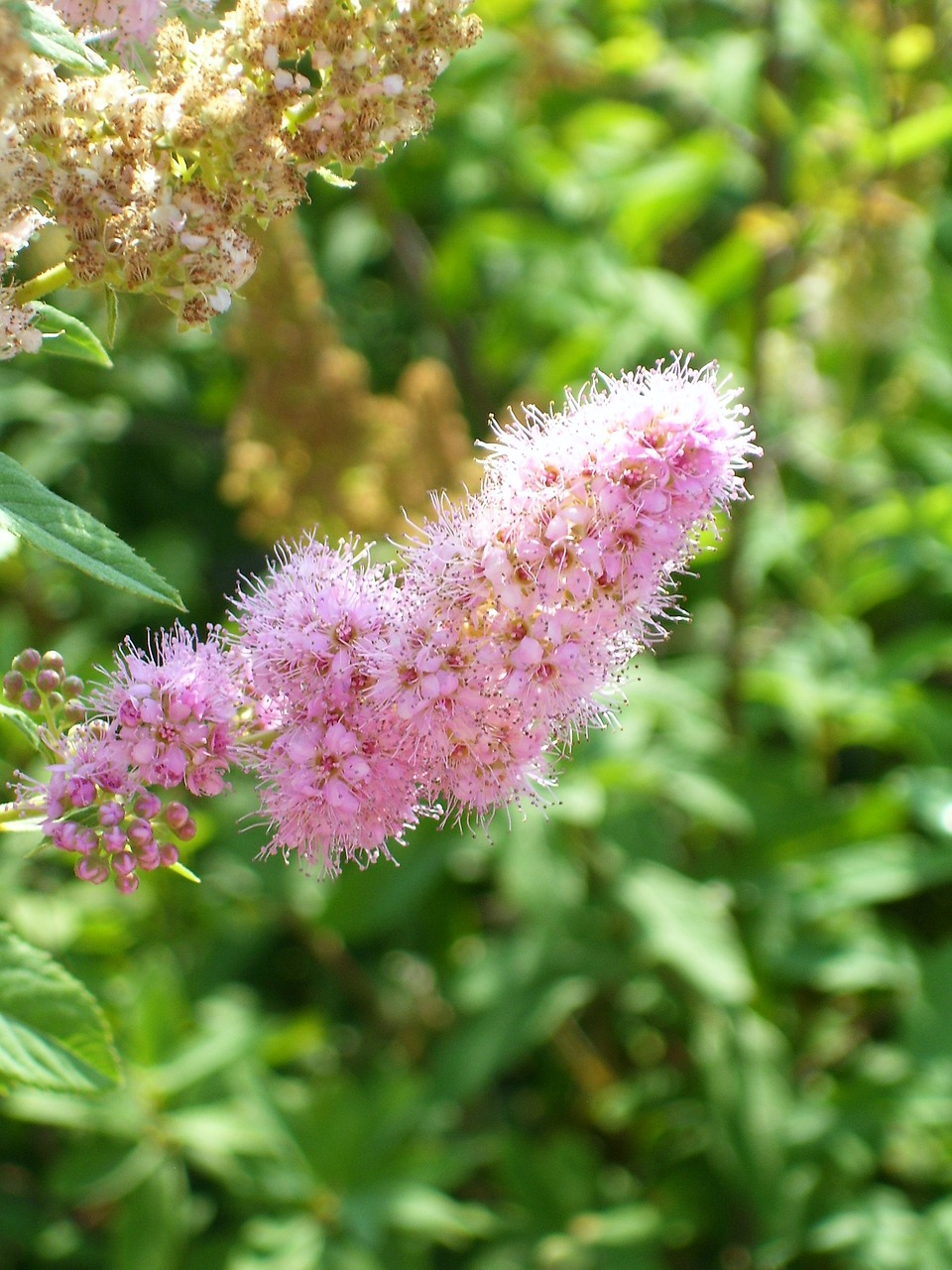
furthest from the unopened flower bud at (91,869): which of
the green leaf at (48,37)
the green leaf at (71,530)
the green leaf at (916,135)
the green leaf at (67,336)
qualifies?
the green leaf at (916,135)

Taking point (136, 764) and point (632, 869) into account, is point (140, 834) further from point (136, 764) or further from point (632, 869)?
point (632, 869)

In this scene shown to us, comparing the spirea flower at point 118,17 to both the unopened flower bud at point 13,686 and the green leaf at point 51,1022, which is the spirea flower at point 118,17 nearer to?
the unopened flower bud at point 13,686

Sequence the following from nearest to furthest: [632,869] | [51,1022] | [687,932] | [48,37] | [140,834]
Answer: [48,37], [140,834], [51,1022], [687,932], [632,869]

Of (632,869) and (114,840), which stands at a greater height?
(632,869)

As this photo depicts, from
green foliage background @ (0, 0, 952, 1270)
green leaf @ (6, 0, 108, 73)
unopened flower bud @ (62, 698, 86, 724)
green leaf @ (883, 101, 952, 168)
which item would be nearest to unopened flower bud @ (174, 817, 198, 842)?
unopened flower bud @ (62, 698, 86, 724)

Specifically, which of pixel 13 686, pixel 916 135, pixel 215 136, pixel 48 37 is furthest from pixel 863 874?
pixel 48 37

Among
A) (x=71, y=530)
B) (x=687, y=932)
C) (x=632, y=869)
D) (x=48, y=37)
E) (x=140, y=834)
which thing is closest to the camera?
(x=48, y=37)
